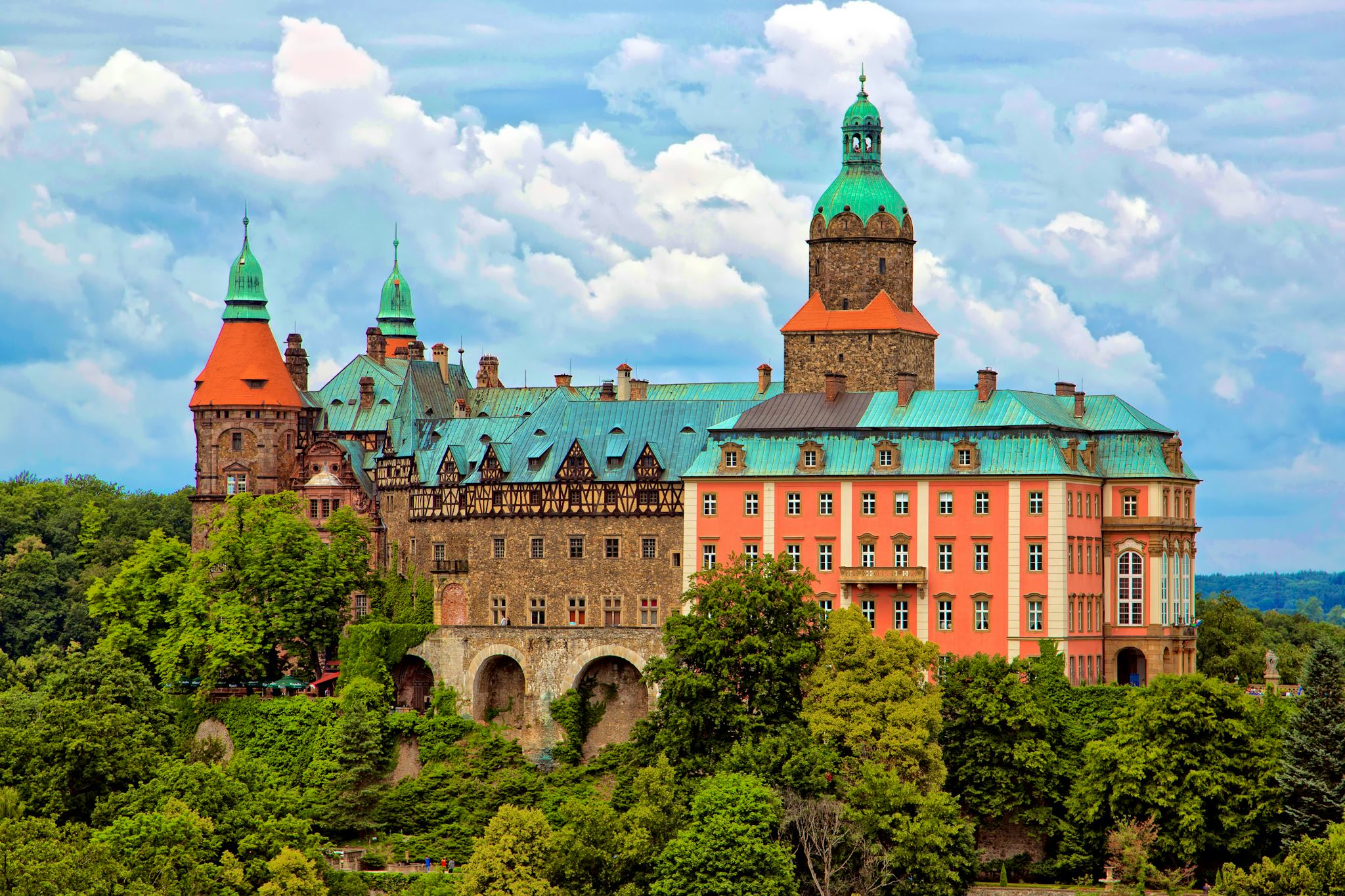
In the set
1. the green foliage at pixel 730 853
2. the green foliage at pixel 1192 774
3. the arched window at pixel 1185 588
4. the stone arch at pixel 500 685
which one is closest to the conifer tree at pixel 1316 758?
the green foliage at pixel 1192 774

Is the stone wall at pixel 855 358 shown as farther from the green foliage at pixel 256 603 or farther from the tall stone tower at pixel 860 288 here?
the green foliage at pixel 256 603

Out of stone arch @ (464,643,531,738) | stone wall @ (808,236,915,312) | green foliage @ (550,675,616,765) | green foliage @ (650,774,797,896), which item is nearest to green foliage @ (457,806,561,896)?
green foliage @ (650,774,797,896)

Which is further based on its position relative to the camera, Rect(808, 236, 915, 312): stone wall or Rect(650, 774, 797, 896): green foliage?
Rect(808, 236, 915, 312): stone wall

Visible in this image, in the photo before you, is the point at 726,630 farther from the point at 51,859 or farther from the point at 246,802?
the point at 51,859

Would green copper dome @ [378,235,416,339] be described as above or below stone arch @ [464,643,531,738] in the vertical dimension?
above

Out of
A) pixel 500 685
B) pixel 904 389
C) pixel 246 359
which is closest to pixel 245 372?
pixel 246 359

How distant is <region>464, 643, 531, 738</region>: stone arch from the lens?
98.3 m

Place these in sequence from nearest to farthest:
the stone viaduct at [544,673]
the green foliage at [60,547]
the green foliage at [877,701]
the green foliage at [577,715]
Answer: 1. the green foliage at [877,701]
2. the green foliage at [577,715]
3. the stone viaduct at [544,673]
4. the green foliage at [60,547]

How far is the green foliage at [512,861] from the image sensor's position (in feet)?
256

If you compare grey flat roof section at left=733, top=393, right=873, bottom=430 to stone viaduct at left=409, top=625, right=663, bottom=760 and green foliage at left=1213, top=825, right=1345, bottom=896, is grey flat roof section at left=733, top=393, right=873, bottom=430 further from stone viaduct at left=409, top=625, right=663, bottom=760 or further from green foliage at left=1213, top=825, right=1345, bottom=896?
green foliage at left=1213, top=825, right=1345, bottom=896

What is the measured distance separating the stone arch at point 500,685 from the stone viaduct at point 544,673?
0.09 ft

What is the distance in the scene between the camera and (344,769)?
9550 centimetres

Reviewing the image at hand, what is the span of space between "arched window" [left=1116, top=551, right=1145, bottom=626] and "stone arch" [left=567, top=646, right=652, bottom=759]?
18.4 m

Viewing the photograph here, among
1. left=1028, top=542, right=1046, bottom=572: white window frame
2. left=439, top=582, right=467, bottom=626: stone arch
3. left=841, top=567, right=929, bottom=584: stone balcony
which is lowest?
left=439, top=582, right=467, bottom=626: stone arch
